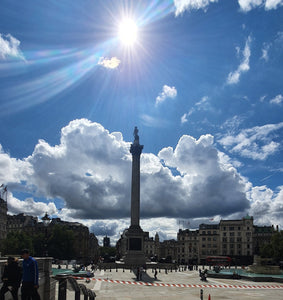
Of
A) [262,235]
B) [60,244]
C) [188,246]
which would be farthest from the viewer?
[188,246]

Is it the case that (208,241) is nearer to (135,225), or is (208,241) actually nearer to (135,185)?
(135,225)

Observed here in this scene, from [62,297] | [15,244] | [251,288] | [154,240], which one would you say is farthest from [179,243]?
[62,297]

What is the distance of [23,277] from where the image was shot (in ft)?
34.1

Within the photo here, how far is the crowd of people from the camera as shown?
10195 mm

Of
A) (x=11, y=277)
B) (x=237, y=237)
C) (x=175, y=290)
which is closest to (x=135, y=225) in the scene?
(x=175, y=290)

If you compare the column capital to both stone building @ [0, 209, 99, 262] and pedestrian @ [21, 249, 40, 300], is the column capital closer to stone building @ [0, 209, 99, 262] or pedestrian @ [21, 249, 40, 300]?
stone building @ [0, 209, 99, 262]

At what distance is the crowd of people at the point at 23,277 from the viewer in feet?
33.4

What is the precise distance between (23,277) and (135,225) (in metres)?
75.6

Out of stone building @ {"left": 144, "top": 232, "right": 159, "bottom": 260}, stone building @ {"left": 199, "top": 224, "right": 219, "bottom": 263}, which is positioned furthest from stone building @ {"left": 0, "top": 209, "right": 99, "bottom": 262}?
stone building @ {"left": 199, "top": 224, "right": 219, "bottom": 263}

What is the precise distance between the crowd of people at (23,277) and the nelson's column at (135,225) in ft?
230

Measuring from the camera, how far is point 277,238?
8438 cm

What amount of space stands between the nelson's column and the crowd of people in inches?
2758

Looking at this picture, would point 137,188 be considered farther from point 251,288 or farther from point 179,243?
point 179,243

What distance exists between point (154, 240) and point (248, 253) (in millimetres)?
65221
